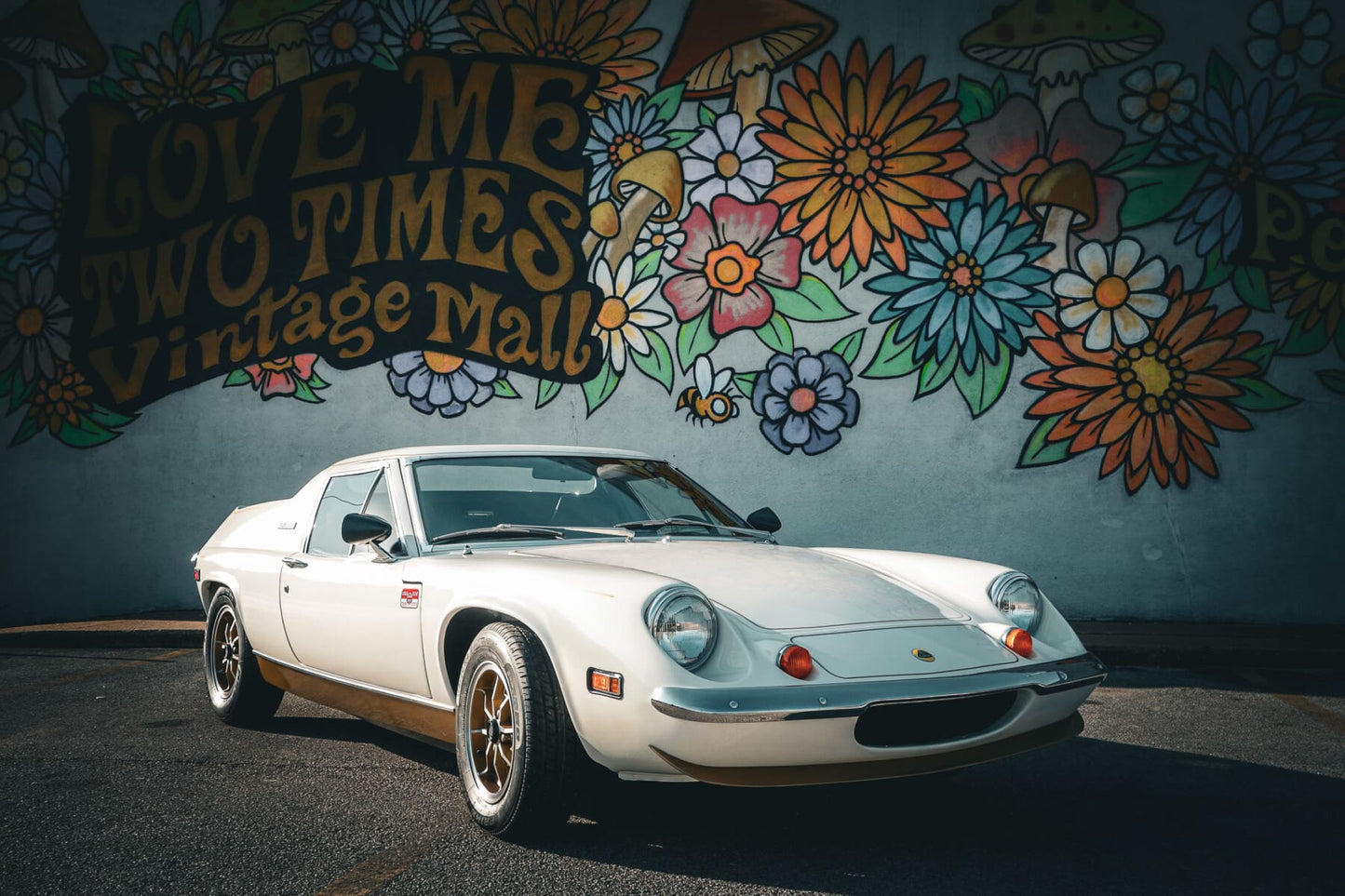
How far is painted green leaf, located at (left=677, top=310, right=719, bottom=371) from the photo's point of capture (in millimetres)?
8484

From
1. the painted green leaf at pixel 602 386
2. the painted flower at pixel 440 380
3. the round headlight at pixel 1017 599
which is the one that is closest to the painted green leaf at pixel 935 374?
the painted green leaf at pixel 602 386

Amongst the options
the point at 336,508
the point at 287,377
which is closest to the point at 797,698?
the point at 336,508

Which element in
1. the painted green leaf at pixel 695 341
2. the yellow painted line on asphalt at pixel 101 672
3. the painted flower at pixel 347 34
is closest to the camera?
the yellow painted line on asphalt at pixel 101 672

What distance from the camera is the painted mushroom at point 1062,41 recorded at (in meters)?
8.20

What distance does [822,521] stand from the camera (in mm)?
8273

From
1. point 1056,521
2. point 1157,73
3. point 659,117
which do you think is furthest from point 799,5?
point 1056,521

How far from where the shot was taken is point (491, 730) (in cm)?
310

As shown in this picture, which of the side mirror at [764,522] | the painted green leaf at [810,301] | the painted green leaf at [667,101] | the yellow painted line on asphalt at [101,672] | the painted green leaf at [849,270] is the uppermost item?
the painted green leaf at [667,101]

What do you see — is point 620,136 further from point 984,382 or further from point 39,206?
point 39,206

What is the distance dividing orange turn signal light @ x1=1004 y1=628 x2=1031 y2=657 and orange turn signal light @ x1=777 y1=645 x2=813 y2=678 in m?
0.75

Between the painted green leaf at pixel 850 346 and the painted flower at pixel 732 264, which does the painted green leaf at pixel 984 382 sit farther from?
the painted flower at pixel 732 264

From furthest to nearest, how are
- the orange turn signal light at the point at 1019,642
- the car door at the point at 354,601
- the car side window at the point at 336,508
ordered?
the car side window at the point at 336,508
the car door at the point at 354,601
the orange turn signal light at the point at 1019,642

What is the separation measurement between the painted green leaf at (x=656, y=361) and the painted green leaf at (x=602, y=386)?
0.18 m

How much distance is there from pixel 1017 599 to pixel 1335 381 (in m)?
5.94
